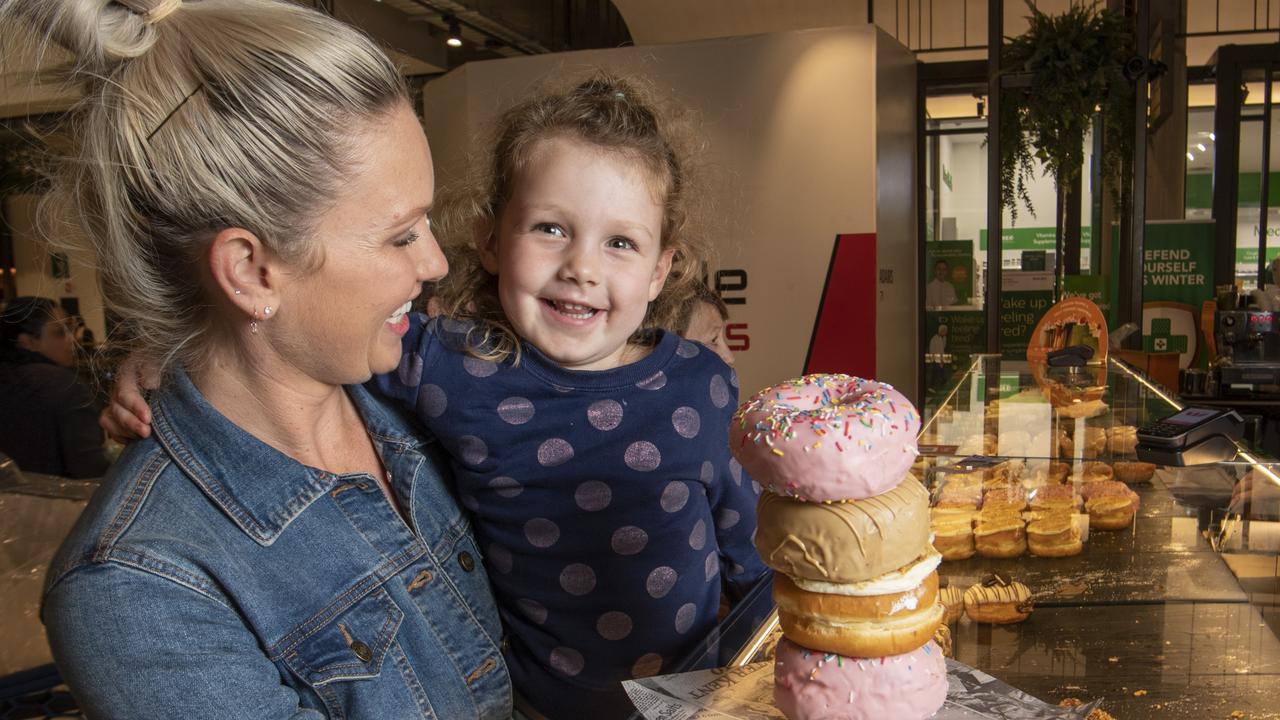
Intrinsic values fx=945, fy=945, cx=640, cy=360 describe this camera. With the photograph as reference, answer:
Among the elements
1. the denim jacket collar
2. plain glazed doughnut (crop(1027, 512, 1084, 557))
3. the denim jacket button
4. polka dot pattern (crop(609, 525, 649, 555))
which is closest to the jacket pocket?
the denim jacket button

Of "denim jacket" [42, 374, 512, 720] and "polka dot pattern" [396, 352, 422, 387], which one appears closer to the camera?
"denim jacket" [42, 374, 512, 720]

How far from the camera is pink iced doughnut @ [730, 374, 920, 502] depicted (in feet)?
2.56

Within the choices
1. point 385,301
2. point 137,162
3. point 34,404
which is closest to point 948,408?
point 385,301

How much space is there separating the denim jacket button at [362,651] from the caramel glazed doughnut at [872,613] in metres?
0.57

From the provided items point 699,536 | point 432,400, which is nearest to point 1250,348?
point 699,536

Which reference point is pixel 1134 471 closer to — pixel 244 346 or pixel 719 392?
pixel 719 392

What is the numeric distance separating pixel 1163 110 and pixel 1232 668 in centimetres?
483

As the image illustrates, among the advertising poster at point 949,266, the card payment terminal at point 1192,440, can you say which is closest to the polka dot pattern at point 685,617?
the card payment terminal at point 1192,440

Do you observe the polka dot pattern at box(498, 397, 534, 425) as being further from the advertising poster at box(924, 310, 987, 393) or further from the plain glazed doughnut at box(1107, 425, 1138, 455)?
the advertising poster at box(924, 310, 987, 393)

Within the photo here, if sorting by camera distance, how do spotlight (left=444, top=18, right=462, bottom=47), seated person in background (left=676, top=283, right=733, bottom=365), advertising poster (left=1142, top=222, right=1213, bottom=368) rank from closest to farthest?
seated person in background (left=676, top=283, right=733, bottom=365)
advertising poster (left=1142, top=222, right=1213, bottom=368)
spotlight (left=444, top=18, right=462, bottom=47)

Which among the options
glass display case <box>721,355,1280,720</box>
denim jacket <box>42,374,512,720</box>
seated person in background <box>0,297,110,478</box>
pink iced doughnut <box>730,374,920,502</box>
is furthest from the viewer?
seated person in background <box>0,297,110,478</box>

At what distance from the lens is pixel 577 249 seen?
1402 mm

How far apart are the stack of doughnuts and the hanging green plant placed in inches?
177

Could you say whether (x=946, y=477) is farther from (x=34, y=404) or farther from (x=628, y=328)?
(x=34, y=404)
